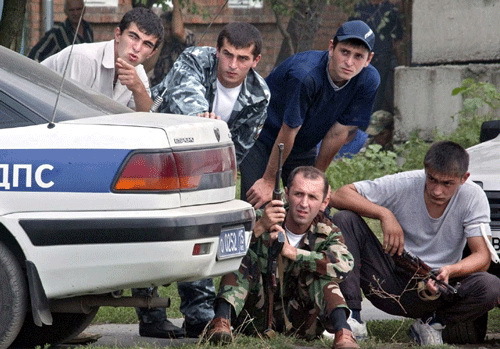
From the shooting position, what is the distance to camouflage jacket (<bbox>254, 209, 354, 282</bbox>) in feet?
20.1

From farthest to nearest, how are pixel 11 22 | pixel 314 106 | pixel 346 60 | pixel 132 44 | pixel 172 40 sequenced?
1. pixel 172 40
2. pixel 11 22
3. pixel 314 106
4. pixel 346 60
5. pixel 132 44

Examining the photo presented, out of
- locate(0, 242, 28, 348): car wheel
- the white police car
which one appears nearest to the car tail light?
the white police car

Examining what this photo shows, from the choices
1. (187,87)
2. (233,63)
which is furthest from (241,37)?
(187,87)

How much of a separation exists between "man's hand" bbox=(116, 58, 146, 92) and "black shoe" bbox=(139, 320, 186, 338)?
1.28m

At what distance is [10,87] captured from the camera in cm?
534

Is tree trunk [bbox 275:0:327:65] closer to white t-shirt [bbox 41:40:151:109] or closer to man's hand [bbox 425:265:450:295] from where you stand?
white t-shirt [bbox 41:40:151:109]

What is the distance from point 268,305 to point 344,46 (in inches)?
61.5

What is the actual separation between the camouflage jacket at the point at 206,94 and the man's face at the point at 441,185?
963 millimetres

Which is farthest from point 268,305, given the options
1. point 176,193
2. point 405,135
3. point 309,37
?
point 309,37

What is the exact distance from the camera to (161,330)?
21.4 ft

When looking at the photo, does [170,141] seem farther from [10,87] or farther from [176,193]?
[10,87]

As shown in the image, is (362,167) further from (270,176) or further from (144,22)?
(144,22)

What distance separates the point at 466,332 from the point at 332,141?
1.41 m

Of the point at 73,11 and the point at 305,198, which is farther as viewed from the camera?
the point at 73,11
